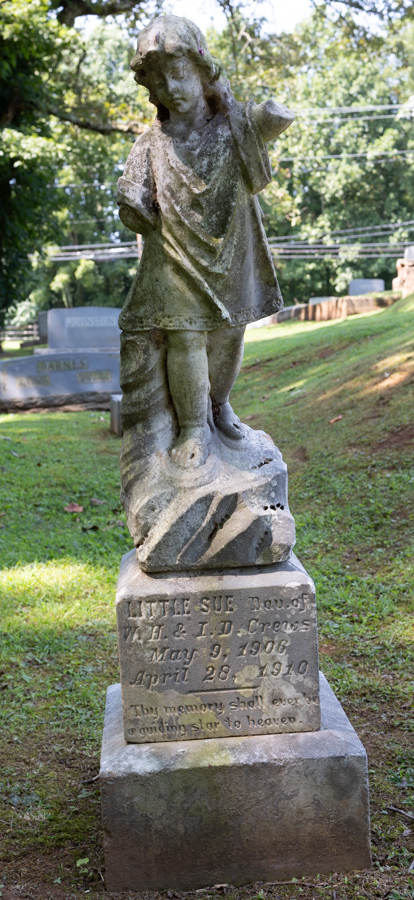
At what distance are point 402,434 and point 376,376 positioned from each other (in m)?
1.94

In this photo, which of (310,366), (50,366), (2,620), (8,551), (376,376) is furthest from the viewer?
(50,366)

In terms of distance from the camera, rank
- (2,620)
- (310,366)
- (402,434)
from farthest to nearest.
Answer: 1. (310,366)
2. (402,434)
3. (2,620)

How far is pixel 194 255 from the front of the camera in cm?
288

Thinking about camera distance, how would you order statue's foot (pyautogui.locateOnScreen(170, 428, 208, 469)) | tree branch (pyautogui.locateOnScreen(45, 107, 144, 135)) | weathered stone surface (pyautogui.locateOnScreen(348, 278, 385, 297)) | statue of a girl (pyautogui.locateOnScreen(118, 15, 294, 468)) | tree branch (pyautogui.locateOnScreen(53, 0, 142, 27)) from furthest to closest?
weathered stone surface (pyautogui.locateOnScreen(348, 278, 385, 297)) → tree branch (pyautogui.locateOnScreen(45, 107, 144, 135)) → tree branch (pyautogui.locateOnScreen(53, 0, 142, 27)) → statue's foot (pyautogui.locateOnScreen(170, 428, 208, 469)) → statue of a girl (pyautogui.locateOnScreen(118, 15, 294, 468))

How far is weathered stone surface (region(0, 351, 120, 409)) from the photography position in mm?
13641

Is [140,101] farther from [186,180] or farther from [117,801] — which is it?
[117,801]

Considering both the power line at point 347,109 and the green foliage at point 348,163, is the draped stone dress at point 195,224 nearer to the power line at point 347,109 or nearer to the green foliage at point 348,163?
the green foliage at point 348,163

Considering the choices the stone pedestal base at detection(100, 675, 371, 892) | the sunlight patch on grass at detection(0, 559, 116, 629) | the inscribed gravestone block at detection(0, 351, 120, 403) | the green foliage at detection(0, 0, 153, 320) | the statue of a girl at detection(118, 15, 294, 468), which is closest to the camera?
the statue of a girl at detection(118, 15, 294, 468)

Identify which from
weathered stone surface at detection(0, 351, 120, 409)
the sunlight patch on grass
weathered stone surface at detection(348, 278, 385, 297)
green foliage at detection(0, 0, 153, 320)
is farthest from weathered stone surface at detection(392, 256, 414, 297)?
the sunlight patch on grass

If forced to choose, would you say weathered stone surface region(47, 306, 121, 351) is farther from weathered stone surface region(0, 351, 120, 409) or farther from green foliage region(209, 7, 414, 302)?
green foliage region(209, 7, 414, 302)

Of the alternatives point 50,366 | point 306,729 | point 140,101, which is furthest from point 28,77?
point 306,729

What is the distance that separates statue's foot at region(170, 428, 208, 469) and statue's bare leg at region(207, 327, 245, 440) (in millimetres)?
183

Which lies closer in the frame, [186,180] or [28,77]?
[186,180]

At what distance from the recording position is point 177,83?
2.79m
